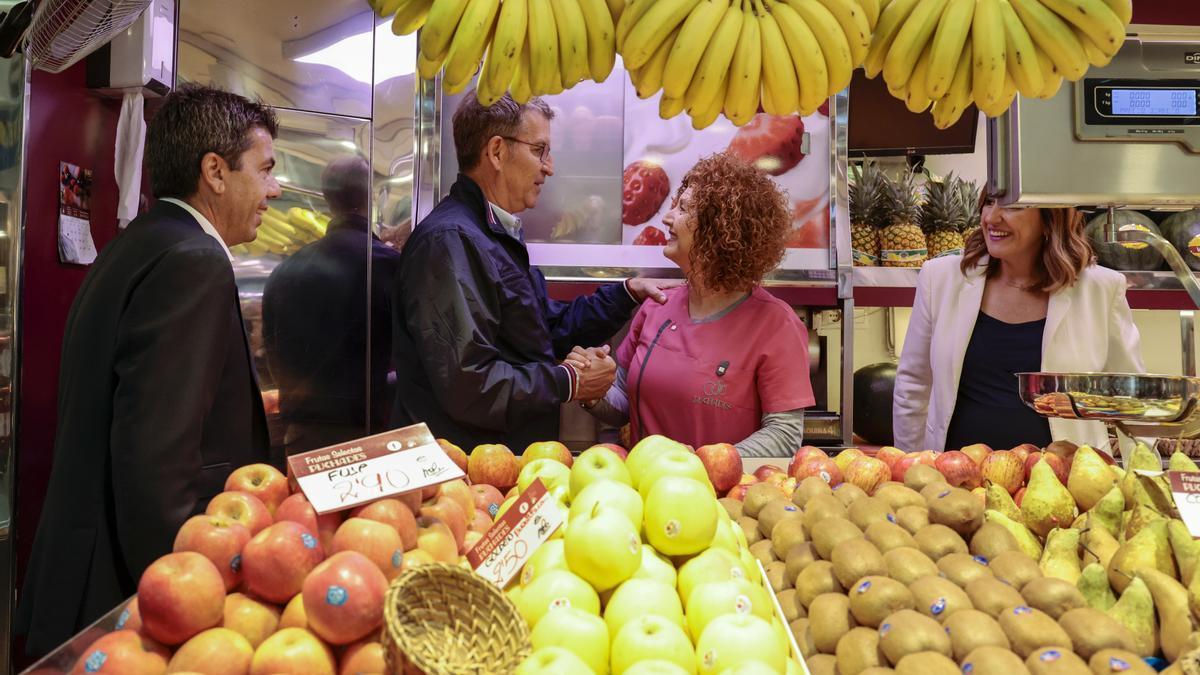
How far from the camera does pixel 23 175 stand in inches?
83.0

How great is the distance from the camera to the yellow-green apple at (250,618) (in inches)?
46.2

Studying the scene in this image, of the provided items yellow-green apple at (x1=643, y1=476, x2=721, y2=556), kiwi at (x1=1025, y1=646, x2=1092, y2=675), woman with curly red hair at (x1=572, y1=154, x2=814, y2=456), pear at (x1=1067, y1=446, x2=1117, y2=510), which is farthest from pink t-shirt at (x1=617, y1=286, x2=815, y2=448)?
kiwi at (x1=1025, y1=646, x2=1092, y2=675)

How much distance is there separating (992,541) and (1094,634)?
1.20 feet

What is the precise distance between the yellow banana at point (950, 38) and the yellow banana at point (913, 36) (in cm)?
2

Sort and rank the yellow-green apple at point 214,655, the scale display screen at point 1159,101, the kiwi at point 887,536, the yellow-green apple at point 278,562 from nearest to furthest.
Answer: the yellow-green apple at point 214,655, the yellow-green apple at point 278,562, the kiwi at point 887,536, the scale display screen at point 1159,101

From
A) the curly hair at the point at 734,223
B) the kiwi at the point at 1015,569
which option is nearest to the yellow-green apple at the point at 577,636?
the kiwi at the point at 1015,569

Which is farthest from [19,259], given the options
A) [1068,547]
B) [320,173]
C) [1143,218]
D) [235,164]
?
[1143,218]

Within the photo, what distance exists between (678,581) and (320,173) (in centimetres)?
252

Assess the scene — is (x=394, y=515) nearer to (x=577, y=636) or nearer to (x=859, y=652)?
(x=577, y=636)

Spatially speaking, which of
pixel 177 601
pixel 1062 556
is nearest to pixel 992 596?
pixel 1062 556

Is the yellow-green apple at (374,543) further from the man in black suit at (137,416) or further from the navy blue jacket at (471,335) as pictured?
the navy blue jacket at (471,335)

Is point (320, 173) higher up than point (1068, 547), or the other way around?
point (320, 173)

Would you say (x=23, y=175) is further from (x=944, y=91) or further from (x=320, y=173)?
(x=944, y=91)

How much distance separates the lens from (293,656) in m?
1.08
